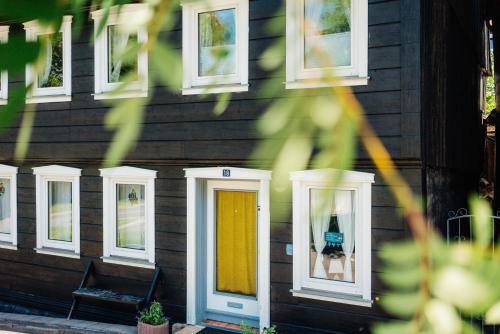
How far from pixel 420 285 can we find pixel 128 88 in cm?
49

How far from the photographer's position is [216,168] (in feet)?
24.3

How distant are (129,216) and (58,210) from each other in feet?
5.14

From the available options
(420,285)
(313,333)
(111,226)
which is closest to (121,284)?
(111,226)

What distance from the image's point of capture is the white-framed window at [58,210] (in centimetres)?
868

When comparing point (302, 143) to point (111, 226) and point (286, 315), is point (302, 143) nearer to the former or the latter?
point (286, 315)

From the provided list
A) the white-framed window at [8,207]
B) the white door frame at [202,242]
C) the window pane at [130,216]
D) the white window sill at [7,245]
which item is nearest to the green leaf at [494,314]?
the white door frame at [202,242]

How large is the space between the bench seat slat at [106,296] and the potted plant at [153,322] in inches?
15.7

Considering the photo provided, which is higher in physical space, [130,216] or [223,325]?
[130,216]

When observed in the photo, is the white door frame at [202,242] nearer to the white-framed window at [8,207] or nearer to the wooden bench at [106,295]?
the wooden bench at [106,295]

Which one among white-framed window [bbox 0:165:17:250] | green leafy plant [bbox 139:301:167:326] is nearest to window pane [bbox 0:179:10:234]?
white-framed window [bbox 0:165:17:250]

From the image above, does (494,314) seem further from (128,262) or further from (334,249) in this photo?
(128,262)


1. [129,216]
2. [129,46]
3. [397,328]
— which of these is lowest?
[129,216]

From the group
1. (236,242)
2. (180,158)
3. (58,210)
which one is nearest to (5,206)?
(58,210)

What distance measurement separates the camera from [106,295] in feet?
26.5
